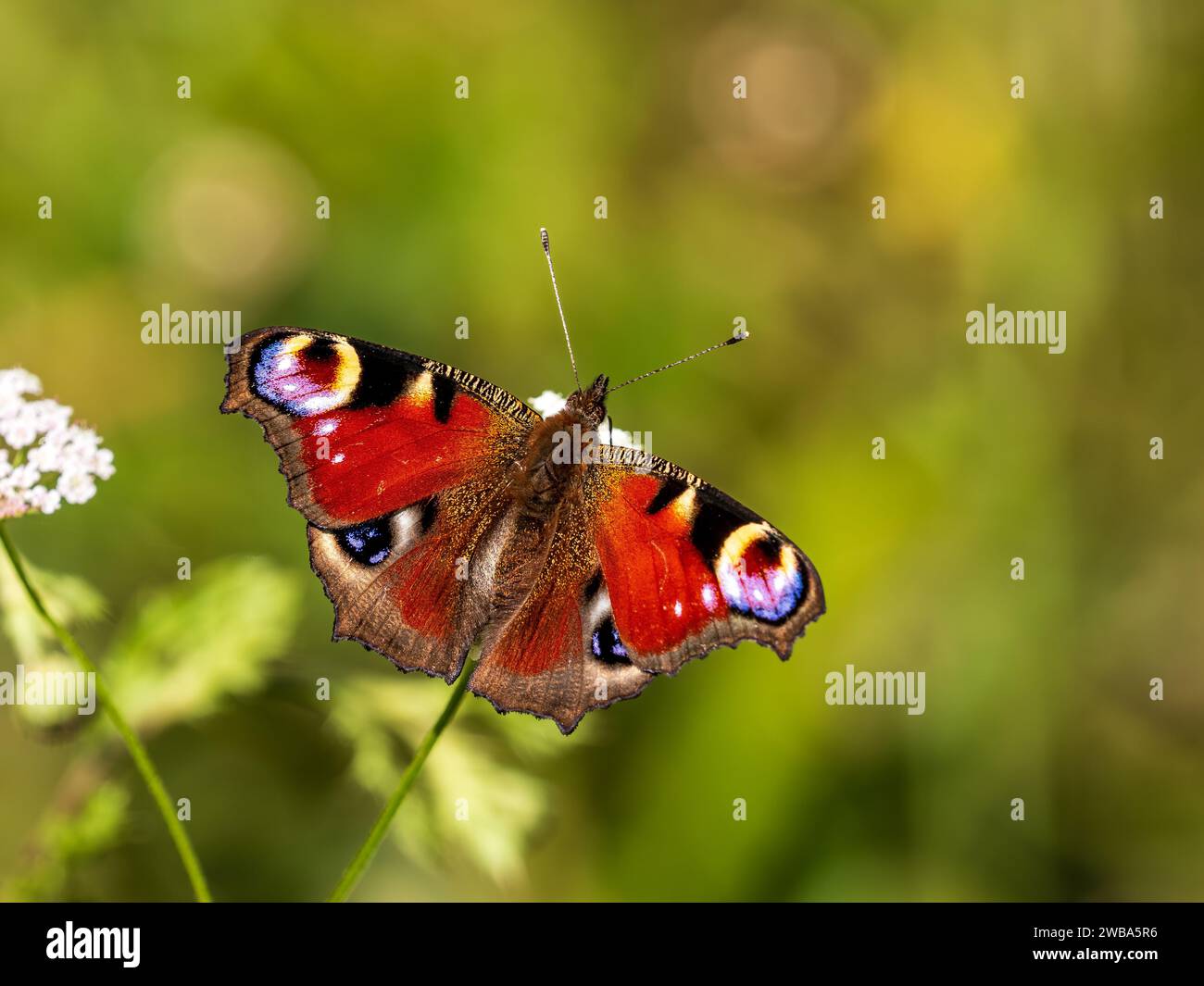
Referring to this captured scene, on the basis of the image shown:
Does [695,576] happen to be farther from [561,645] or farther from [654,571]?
[561,645]

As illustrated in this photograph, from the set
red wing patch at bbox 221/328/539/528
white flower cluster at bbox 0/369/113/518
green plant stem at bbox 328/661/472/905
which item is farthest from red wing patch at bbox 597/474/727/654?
white flower cluster at bbox 0/369/113/518

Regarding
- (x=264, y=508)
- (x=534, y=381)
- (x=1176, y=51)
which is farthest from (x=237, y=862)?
(x=1176, y=51)

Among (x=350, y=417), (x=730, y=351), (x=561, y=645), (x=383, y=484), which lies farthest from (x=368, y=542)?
(x=730, y=351)

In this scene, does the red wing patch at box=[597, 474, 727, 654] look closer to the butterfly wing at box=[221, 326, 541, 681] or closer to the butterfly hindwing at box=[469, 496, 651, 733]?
the butterfly hindwing at box=[469, 496, 651, 733]
